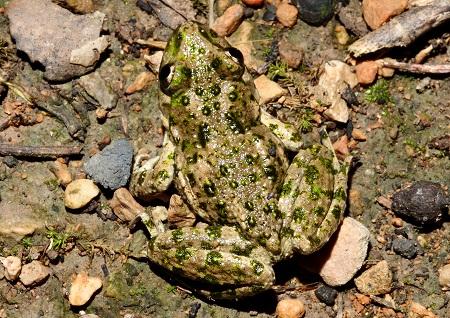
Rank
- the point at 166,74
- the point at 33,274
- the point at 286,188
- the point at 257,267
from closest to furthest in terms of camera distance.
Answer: the point at 257,267
the point at 286,188
the point at 166,74
the point at 33,274

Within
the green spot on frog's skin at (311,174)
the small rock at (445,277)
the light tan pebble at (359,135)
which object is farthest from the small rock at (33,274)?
the small rock at (445,277)

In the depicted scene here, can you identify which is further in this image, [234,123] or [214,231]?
[234,123]

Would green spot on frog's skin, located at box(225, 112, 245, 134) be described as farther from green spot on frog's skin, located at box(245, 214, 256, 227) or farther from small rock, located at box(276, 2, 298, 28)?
small rock, located at box(276, 2, 298, 28)

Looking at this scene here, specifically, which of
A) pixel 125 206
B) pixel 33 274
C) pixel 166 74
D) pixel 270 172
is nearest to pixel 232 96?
pixel 166 74

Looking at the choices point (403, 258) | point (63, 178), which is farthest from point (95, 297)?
point (403, 258)

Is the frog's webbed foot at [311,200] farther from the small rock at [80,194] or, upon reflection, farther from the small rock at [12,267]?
the small rock at [12,267]

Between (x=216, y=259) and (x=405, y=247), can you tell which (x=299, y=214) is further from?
(x=405, y=247)
